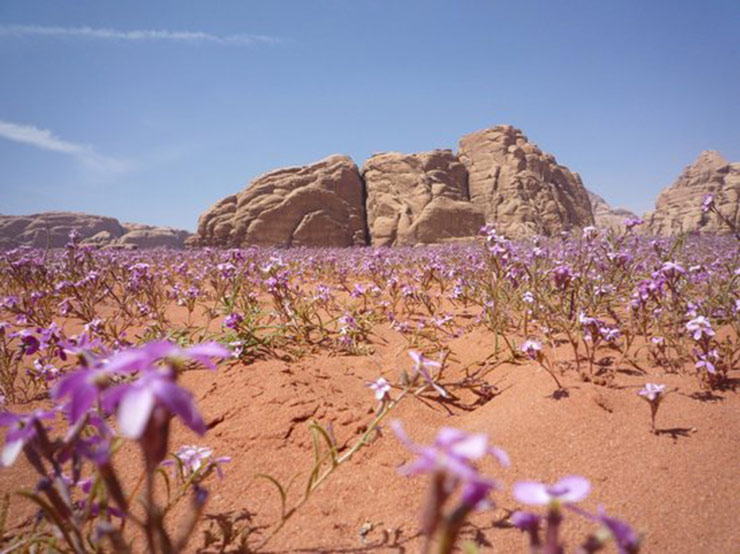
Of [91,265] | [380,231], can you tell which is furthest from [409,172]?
[91,265]

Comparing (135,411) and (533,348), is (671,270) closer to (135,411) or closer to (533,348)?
(533,348)

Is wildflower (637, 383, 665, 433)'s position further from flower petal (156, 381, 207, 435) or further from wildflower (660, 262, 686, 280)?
flower petal (156, 381, 207, 435)

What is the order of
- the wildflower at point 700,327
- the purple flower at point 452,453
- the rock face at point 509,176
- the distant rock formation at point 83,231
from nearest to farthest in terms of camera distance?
the purple flower at point 452,453 → the wildflower at point 700,327 → the rock face at point 509,176 → the distant rock formation at point 83,231

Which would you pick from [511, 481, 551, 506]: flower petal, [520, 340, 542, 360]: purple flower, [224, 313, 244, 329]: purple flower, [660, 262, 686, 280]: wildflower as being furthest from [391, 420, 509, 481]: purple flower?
[660, 262, 686, 280]: wildflower

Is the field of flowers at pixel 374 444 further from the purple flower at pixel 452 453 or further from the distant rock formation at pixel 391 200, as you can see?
the distant rock formation at pixel 391 200

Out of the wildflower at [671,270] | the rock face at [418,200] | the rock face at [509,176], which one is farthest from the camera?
the rock face at [509,176]

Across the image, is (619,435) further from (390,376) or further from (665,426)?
(390,376)

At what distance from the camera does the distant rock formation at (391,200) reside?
30.0m

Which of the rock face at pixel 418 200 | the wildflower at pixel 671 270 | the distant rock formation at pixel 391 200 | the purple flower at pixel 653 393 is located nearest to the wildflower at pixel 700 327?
the wildflower at pixel 671 270

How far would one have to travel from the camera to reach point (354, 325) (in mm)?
3609

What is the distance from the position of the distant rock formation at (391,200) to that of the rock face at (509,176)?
0.10 metres

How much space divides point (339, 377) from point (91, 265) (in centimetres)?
499

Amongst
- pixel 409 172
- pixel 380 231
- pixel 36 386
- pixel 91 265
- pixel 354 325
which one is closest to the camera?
pixel 36 386

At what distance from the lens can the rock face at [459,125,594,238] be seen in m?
33.0
